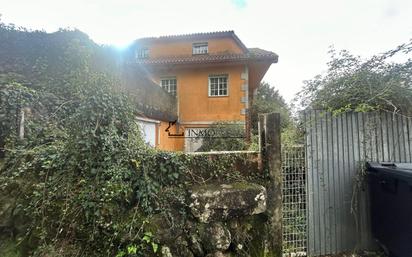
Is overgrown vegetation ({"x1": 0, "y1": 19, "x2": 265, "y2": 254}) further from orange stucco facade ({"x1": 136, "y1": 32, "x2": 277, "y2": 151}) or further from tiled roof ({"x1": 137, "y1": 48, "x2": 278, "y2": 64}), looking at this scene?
tiled roof ({"x1": 137, "y1": 48, "x2": 278, "y2": 64})

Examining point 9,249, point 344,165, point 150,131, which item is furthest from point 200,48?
point 9,249

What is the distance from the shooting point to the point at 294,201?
340 cm

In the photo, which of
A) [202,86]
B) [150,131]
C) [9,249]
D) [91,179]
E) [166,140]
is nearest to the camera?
[9,249]

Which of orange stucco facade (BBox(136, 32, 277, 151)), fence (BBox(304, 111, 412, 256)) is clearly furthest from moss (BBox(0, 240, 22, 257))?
orange stucco facade (BBox(136, 32, 277, 151))

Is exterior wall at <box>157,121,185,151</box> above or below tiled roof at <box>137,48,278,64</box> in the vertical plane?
below

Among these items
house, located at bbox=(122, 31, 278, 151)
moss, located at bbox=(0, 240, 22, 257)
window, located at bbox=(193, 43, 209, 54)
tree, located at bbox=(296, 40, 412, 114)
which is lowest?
moss, located at bbox=(0, 240, 22, 257)

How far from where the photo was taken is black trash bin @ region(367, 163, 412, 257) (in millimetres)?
2705

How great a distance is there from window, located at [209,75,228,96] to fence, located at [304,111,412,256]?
8033 mm

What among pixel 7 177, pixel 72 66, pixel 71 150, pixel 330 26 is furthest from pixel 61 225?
pixel 330 26

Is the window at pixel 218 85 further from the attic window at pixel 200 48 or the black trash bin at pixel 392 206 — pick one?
the black trash bin at pixel 392 206

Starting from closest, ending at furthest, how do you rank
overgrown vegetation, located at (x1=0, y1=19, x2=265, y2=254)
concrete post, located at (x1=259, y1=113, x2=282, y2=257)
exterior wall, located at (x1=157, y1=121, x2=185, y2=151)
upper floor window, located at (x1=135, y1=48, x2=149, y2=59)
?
overgrown vegetation, located at (x1=0, y1=19, x2=265, y2=254), concrete post, located at (x1=259, y1=113, x2=282, y2=257), exterior wall, located at (x1=157, y1=121, x2=185, y2=151), upper floor window, located at (x1=135, y1=48, x2=149, y2=59)

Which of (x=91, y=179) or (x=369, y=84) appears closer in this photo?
(x=91, y=179)

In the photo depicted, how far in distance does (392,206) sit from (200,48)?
12018 mm

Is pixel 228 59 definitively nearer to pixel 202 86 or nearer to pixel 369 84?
pixel 202 86
